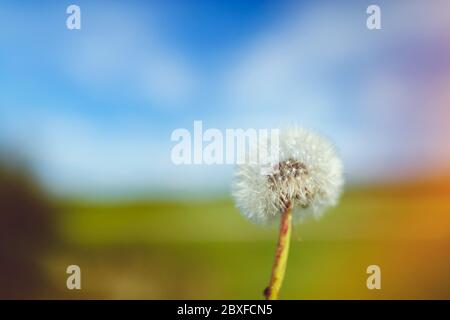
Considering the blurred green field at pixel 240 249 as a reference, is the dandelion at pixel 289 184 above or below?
above

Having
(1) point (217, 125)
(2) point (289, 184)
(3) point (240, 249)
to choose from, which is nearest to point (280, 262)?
(3) point (240, 249)

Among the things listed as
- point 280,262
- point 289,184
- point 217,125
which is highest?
point 217,125

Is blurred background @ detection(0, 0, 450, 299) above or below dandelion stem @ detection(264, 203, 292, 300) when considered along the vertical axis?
above

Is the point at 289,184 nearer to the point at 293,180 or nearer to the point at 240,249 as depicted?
the point at 293,180

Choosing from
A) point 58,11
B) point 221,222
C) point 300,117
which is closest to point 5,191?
point 58,11
